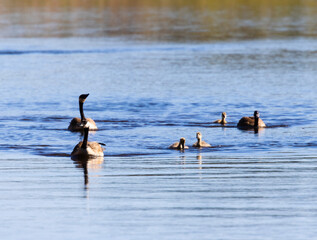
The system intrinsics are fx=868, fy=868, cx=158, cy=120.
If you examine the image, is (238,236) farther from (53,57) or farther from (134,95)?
(53,57)

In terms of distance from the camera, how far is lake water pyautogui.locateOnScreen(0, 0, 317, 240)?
14578mm

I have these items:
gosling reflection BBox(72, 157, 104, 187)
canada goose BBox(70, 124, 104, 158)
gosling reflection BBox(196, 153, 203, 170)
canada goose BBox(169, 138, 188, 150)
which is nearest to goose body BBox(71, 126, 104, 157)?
canada goose BBox(70, 124, 104, 158)

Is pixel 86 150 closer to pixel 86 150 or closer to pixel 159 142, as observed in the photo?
pixel 86 150

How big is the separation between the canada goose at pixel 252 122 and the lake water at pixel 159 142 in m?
0.36

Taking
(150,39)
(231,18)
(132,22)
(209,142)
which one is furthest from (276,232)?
(231,18)

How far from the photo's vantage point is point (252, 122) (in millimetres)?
27812

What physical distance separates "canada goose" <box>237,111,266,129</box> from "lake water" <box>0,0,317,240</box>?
36 centimetres

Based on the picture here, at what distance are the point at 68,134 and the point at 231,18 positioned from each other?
78648mm

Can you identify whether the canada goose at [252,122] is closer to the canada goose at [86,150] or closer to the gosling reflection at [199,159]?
the gosling reflection at [199,159]

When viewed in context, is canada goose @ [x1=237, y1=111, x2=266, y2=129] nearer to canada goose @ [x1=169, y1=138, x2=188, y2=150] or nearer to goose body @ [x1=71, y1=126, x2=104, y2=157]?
canada goose @ [x1=169, y1=138, x2=188, y2=150]

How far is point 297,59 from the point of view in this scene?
5312 centimetres

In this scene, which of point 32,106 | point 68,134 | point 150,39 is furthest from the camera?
point 150,39

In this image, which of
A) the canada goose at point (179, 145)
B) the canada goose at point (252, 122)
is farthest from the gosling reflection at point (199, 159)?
the canada goose at point (252, 122)

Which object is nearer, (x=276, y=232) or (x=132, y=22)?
(x=276, y=232)
